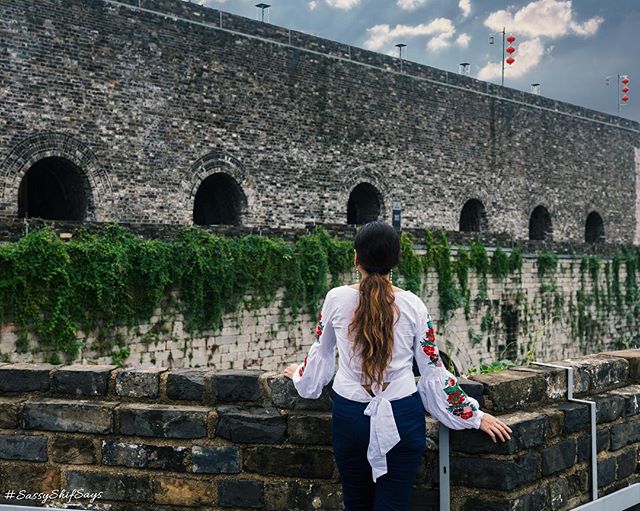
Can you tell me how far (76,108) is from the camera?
12.3m

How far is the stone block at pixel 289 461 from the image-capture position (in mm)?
3582

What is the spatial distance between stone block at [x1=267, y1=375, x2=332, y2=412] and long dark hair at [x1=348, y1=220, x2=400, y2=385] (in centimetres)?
77

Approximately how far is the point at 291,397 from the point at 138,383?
89cm

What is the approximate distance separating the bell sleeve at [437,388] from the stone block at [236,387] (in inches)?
40.1

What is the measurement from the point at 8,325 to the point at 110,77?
20.0 ft

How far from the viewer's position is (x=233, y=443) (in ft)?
12.1

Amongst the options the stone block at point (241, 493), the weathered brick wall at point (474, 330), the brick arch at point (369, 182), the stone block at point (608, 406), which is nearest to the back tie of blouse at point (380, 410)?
the stone block at point (241, 493)

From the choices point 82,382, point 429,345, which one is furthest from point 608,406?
point 82,382

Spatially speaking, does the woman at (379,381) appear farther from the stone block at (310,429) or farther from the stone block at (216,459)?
the stone block at (216,459)

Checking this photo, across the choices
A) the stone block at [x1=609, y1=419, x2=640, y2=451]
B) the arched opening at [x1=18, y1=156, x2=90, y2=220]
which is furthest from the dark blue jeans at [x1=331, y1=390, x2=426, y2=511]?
the arched opening at [x1=18, y1=156, x2=90, y2=220]

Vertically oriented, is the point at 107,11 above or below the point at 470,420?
above

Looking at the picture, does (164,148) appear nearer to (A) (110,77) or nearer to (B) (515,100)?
(A) (110,77)

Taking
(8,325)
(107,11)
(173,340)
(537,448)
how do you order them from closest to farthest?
1. (537,448)
2. (8,325)
3. (173,340)
4. (107,11)

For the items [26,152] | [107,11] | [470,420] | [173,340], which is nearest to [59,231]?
[173,340]
